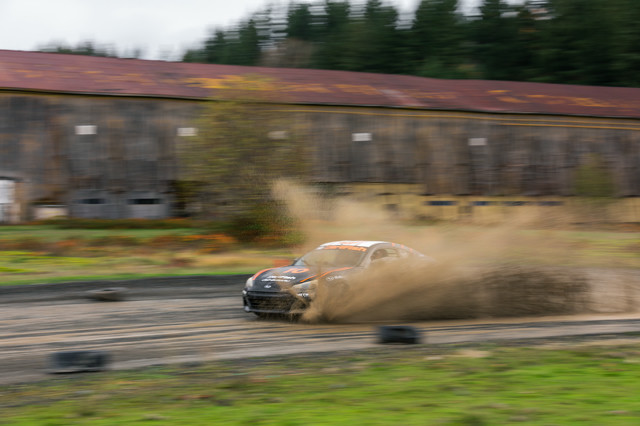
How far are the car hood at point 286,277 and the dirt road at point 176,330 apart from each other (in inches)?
25.3

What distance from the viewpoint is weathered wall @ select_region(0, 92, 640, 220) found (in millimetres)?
31797

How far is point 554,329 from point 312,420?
6.31m

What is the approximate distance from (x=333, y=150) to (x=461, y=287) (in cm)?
2529

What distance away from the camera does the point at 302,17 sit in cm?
10188

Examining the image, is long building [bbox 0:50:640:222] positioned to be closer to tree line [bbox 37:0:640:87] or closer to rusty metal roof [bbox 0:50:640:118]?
rusty metal roof [bbox 0:50:640:118]

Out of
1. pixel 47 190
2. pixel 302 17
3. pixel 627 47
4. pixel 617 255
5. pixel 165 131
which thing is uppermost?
pixel 302 17

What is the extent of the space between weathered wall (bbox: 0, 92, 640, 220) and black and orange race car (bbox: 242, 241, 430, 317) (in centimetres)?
1567

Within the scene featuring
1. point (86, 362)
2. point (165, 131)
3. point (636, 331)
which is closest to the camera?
point (86, 362)

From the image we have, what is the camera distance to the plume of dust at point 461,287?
453 inches

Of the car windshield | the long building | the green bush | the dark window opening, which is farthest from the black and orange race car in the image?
the dark window opening

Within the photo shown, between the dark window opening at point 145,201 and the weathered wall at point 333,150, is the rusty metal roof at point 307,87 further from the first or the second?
the dark window opening at point 145,201

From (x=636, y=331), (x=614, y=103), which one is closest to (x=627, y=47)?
(x=614, y=103)

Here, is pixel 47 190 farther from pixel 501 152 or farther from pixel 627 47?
pixel 627 47

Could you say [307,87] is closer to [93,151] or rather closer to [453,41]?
[93,151]
